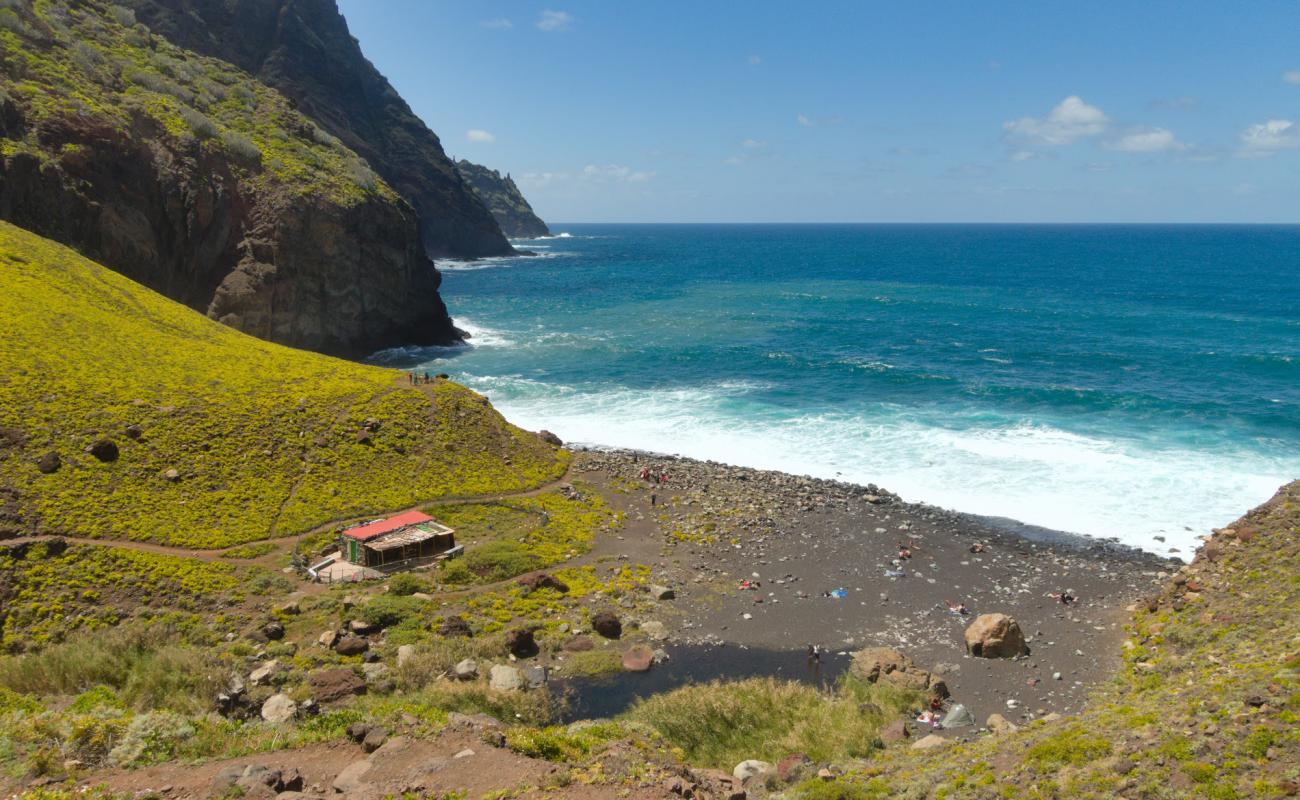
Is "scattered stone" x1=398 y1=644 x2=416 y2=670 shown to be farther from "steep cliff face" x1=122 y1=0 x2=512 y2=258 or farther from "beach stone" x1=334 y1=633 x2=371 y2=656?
"steep cliff face" x1=122 y1=0 x2=512 y2=258

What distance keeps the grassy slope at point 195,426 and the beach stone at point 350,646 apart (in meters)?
9.74

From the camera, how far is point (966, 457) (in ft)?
164

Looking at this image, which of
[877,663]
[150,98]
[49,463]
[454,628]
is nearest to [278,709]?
[454,628]

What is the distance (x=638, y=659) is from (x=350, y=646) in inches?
386

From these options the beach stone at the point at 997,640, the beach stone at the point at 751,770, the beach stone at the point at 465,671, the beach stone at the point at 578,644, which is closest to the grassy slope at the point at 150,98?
the beach stone at the point at 465,671

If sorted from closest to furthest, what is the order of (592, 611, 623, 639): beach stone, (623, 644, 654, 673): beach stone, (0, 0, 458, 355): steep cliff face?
(623, 644, 654, 673): beach stone, (592, 611, 623, 639): beach stone, (0, 0, 458, 355): steep cliff face

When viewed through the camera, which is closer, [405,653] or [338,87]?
[405,653]

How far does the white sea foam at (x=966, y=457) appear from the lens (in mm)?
41344

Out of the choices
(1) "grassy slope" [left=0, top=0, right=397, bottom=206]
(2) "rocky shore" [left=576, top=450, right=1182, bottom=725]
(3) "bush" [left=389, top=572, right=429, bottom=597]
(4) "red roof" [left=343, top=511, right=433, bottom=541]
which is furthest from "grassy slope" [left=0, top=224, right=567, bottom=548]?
(1) "grassy slope" [left=0, top=0, right=397, bottom=206]

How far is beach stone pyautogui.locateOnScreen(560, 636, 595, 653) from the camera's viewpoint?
2709cm

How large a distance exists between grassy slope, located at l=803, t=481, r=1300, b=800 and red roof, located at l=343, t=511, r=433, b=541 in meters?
22.2

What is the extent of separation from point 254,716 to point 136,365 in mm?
26415

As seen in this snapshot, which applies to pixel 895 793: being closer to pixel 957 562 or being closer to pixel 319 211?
pixel 957 562

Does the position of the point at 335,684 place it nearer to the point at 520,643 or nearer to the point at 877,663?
the point at 520,643
